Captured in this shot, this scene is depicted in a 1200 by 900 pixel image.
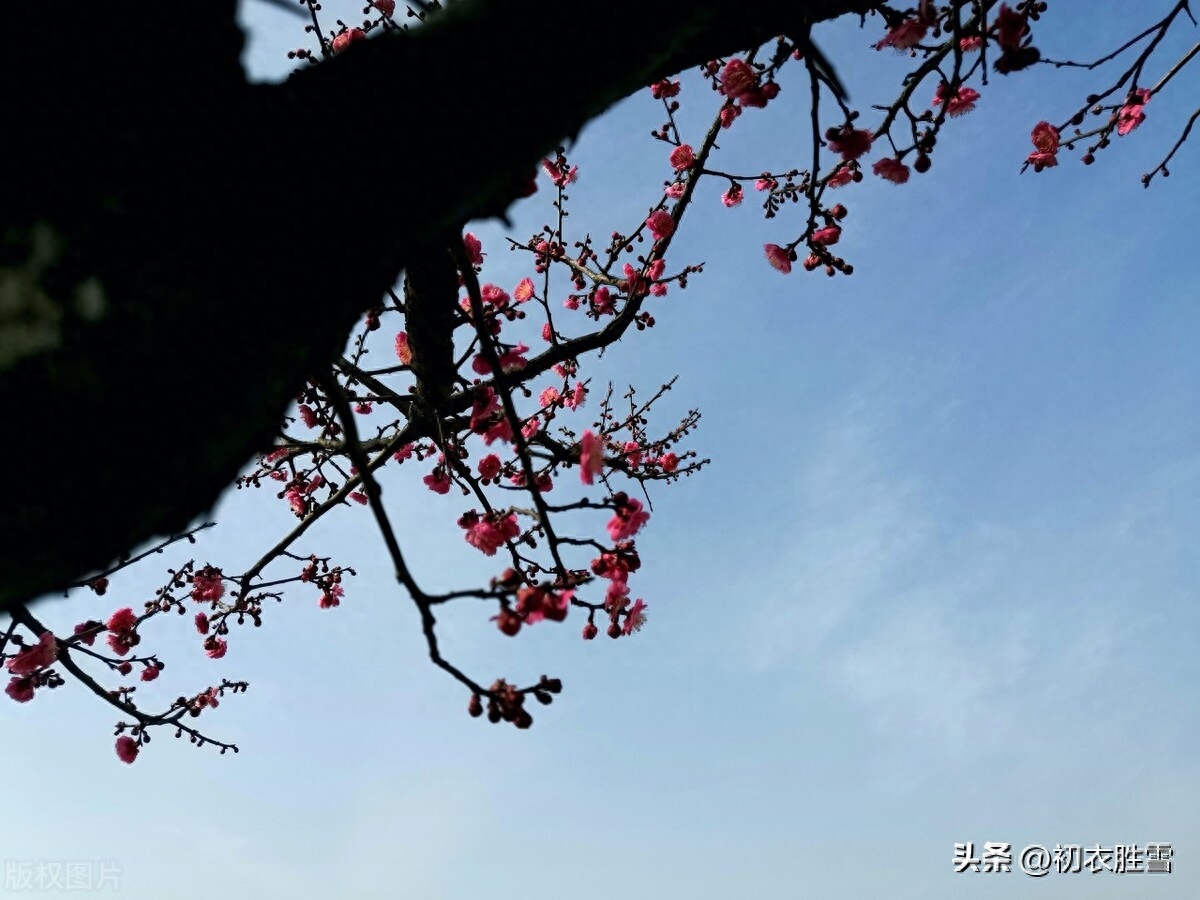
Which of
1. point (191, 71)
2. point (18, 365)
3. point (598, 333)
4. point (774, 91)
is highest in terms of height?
point (774, 91)

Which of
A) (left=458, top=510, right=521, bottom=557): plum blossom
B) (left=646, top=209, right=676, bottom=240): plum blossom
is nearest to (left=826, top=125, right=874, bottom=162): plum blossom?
(left=646, top=209, right=676, bottom=240): plum blossom

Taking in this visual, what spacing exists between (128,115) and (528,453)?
1267mm

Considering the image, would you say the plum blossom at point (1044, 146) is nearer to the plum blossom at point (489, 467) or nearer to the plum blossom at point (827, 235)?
the plum blossom at point (827, 235)

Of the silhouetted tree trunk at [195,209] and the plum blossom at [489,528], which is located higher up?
the plum blossom at [489,528]

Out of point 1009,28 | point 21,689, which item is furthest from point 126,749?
point 1009,28

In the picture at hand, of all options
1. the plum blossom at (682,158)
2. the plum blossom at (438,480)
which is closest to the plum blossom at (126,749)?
the plum blossom at (438,480)

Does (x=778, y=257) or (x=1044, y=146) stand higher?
(x=1044, y=146)

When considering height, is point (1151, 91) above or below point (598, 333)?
above

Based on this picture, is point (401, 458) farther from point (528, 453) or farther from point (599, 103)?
point (599, 103)

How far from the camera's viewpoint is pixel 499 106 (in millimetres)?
1287

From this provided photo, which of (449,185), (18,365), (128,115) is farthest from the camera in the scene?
(449,185)

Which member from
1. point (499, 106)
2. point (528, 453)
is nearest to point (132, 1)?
point (499, 106)

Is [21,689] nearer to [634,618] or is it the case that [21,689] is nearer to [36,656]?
[36,656]

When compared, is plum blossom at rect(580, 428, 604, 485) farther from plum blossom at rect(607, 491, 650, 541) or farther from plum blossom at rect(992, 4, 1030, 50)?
plum blossom at rect(992, 4, 1030, 50)
